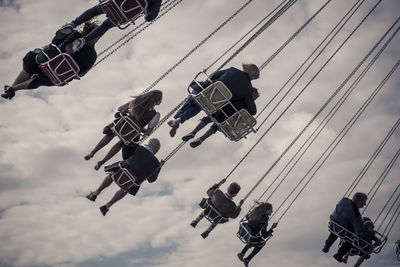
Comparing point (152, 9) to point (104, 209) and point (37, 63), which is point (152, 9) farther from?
point (104, 209)

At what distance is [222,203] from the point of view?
32.7ft

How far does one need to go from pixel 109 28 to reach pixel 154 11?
2.79 ft

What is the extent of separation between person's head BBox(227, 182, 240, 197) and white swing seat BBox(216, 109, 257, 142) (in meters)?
1.99

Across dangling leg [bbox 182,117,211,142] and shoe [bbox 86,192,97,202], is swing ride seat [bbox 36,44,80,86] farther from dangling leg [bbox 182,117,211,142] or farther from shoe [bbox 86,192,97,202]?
dangling leg [bbox 182,117,211,142]

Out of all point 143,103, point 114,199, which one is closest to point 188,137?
point 143,103

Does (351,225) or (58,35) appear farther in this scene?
(351,225)

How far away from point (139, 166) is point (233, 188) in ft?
9.49

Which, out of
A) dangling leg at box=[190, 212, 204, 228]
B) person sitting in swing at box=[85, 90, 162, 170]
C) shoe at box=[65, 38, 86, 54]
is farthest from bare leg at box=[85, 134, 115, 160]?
dangling leg at box=[190, 212, 204, 228]

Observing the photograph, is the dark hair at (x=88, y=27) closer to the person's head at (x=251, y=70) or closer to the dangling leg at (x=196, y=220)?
the person's head at (x=251, y=70)

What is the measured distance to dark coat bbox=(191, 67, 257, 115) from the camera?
26.4 feet

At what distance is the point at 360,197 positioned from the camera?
10.0m

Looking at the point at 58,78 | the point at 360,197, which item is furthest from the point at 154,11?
the point at 360,197

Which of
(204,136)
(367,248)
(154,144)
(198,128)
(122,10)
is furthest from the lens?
(367,248)

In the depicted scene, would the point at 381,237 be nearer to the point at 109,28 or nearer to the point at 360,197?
the point at 360,197
